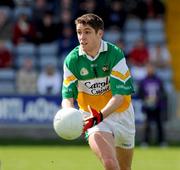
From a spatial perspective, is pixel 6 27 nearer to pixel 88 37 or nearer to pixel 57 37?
pixel 57 37

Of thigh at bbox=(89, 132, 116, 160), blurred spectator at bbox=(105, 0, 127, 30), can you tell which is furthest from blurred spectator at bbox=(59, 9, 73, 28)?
thigh at bbox=(89, 132, 116, 160)

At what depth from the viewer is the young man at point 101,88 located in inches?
332

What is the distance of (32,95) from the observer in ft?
62.2

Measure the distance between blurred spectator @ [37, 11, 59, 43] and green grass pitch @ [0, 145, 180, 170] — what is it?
420 centimetres

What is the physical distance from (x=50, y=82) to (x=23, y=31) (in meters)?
2.78

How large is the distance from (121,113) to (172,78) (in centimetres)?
1249

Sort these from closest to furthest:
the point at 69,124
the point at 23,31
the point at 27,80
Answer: the point at 69,124
the point at 27,80
the point at 23,31

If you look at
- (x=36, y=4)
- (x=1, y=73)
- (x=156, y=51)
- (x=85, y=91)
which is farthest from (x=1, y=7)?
(x=85, y=91)

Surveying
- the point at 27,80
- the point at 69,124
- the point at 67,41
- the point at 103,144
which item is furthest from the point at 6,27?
the point at 69,124

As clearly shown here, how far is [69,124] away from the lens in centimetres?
812

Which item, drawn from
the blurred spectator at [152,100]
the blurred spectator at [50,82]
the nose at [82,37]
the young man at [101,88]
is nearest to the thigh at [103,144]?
the young man at [101,88]

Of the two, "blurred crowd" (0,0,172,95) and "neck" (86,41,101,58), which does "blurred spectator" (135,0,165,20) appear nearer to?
"blurred crowd" (0,0,172,95)

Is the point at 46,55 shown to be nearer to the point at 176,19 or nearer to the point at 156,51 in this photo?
the point at 156,51

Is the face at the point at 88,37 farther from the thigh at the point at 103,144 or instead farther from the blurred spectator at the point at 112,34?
the blurred spectator at the point at 112,34
